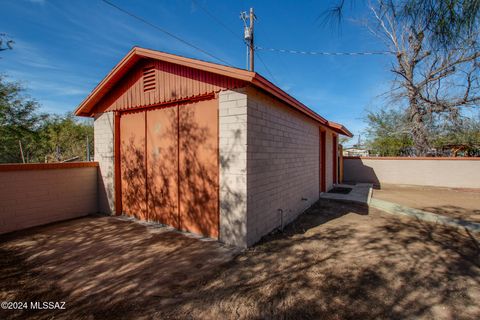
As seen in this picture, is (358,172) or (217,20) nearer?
(217,20)

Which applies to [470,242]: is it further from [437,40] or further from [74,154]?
[74,154]

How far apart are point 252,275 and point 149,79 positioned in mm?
4803

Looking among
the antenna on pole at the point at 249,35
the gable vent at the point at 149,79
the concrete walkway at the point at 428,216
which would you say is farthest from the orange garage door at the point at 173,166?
the antenna on pole at the point at 249,35

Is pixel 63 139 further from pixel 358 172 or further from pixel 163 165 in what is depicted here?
pixel 358 172

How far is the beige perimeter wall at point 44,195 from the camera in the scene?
4.78 meters

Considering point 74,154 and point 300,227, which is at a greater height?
point 74,154

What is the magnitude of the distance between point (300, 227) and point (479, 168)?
40.9ft

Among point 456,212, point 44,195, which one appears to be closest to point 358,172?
point 456,212

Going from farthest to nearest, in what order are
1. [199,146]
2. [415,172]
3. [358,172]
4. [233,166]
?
1. [358,172]
2. [415,172]
3. [199,146]
4. [233,166]

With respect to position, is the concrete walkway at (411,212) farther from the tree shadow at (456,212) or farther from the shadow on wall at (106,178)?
the shadow on wall at (106,178)

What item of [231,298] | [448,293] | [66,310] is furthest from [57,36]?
[448,293]

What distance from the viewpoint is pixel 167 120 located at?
16.6ft

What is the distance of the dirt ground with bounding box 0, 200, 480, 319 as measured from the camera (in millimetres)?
2369

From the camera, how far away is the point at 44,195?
532cm
